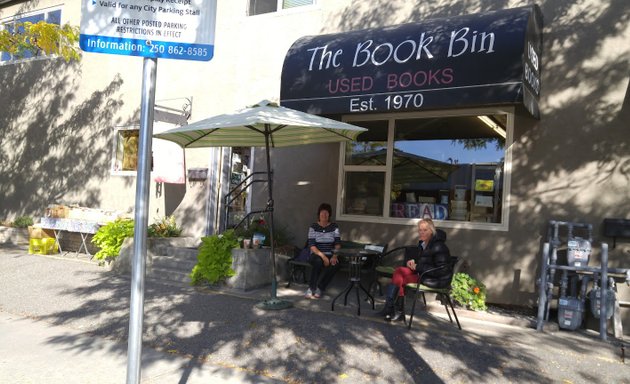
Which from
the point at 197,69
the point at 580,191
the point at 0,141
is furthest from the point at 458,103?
the point at 0,141

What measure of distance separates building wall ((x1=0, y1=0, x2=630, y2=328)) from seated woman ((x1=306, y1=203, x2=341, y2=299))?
3.55 ft

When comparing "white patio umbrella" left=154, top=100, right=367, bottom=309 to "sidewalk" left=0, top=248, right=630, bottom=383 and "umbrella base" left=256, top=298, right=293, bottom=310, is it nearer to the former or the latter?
"umbrella base" left=256, top=298, right=293, bottom=310

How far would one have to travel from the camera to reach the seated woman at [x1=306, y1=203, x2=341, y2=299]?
667 cm

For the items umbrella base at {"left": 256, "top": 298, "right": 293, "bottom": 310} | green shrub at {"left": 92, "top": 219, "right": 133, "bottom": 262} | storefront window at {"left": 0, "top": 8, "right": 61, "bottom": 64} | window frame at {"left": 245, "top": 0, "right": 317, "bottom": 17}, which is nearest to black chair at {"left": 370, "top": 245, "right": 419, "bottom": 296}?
umbrella base at {"left": 256, "top": 298, "right": 293, "bottom": 310}

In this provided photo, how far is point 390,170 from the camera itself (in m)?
7.75

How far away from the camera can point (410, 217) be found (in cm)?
757

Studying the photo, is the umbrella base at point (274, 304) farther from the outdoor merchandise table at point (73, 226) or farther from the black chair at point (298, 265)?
the outdoor merchandise table at point (73, 226)

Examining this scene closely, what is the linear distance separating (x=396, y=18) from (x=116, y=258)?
6.24 meters

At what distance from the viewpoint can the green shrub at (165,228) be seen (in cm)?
919

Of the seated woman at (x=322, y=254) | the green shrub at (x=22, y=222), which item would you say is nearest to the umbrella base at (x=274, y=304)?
the seated woman at (x=322, y=254)

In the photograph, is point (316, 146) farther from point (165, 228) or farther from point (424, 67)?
point (165, 228)

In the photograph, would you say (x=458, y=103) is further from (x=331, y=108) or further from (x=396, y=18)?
(x=396, y=18)

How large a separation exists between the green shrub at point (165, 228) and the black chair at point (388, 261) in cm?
428

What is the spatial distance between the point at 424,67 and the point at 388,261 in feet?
9.86
